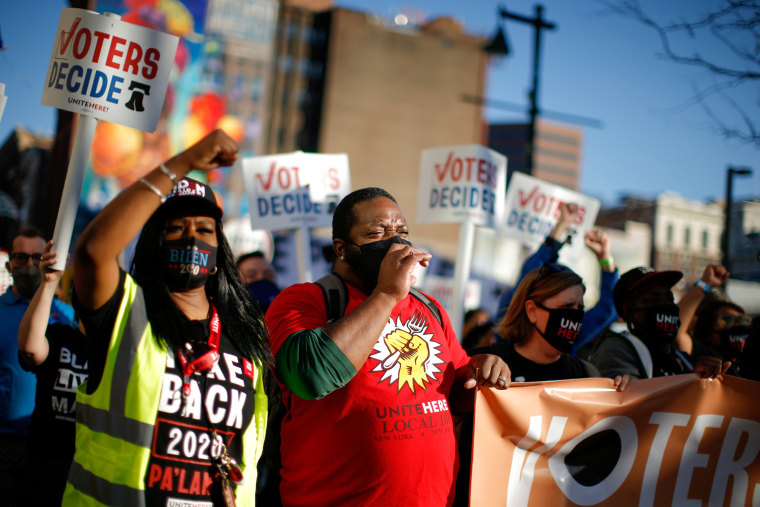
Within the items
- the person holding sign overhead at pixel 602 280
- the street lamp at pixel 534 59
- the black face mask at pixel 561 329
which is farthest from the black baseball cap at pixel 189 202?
the street lamp at pixel 534 59

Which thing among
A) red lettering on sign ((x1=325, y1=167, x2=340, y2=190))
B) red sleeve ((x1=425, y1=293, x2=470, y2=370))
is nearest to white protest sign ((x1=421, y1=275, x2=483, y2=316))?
red lettering on sign ((x1=325, y1=167, x2=340, y2=190))

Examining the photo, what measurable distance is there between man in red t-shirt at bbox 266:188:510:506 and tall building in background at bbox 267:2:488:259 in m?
41.2

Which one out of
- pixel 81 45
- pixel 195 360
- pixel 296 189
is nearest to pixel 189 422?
pixel 195 360

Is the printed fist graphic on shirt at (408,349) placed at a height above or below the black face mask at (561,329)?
below

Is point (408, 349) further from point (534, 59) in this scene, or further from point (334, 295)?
point (534, 59)

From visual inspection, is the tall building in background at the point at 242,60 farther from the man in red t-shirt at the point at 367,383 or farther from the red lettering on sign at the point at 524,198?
the man in red t-shirt at the point at 367,383

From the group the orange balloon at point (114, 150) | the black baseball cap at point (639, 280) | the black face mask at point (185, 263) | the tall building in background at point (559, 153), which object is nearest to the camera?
the black face mask at point (185, 263)

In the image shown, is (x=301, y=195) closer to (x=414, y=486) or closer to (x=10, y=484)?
(x=10, y=484)

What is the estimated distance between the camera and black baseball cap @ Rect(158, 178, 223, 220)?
7.08 ft

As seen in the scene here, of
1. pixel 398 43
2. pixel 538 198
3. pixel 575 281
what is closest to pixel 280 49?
pixel 398 43

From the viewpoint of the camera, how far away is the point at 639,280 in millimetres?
3770

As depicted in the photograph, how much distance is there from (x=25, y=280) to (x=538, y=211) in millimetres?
4328

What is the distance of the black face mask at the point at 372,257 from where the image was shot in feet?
7.59

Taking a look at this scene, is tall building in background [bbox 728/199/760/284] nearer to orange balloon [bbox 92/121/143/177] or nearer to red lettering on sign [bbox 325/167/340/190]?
red lettering on sign [bbox 325/167/340/190]
